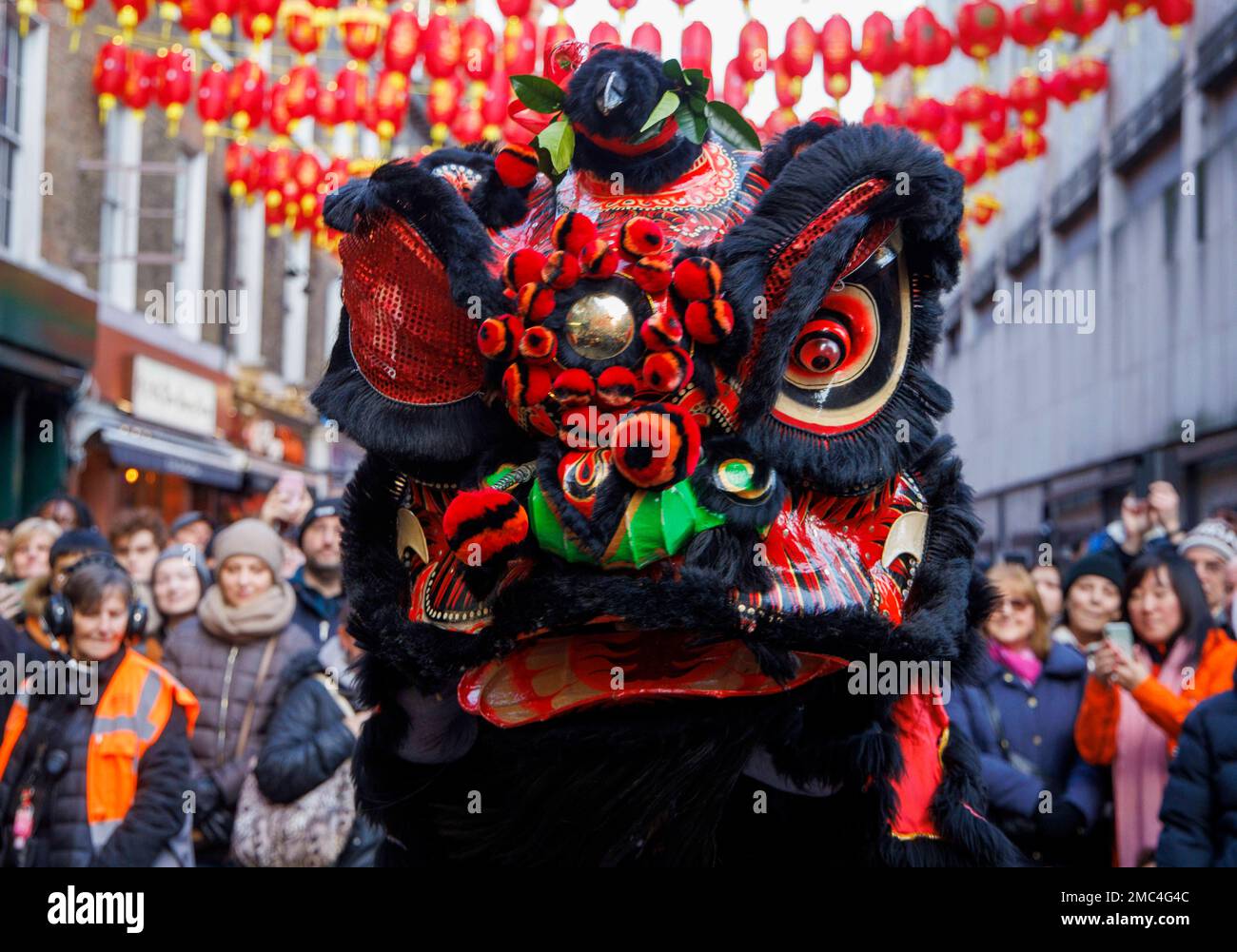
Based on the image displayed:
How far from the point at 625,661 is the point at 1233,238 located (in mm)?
13049

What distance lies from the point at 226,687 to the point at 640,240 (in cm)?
358

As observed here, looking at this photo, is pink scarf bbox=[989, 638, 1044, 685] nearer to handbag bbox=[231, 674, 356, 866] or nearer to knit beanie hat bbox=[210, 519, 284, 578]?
handbag bbox=[231, 674, 356, 866]

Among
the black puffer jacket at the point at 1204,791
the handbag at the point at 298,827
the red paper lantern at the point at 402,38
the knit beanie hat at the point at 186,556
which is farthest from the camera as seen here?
the red paper lantern at the point at 402,38

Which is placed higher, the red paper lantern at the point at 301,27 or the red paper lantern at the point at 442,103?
the red paper lantern at the point at 301,27

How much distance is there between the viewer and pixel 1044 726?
471 centimetres

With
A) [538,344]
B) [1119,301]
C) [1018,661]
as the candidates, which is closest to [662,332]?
[538,344]

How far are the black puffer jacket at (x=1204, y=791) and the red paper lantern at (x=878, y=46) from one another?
7.20m

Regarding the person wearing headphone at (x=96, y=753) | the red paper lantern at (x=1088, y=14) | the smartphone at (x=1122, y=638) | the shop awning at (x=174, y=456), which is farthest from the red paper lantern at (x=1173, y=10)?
the shop awning at (x=174, y=456)

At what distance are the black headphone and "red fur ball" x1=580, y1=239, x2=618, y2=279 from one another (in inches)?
127

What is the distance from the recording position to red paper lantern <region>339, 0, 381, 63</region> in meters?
10.2

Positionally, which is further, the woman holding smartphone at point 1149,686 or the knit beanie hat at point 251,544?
the knit beanie hat at point 251,544

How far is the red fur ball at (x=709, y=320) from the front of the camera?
1784 millimetres

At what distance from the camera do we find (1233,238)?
13.1 metres

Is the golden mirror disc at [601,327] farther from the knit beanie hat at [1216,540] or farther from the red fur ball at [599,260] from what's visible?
the knit beanie hat at [1216,540]
